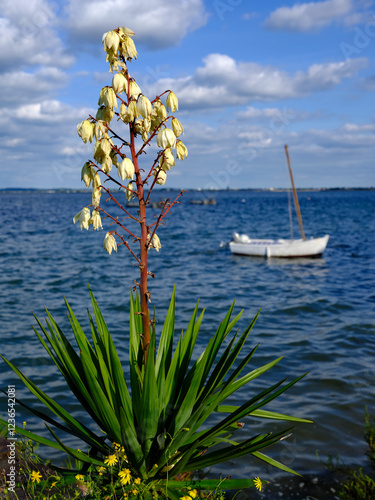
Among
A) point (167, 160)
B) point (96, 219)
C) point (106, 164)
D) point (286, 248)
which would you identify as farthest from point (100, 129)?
point (286, 248)

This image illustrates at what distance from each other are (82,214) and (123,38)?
1.08 metres

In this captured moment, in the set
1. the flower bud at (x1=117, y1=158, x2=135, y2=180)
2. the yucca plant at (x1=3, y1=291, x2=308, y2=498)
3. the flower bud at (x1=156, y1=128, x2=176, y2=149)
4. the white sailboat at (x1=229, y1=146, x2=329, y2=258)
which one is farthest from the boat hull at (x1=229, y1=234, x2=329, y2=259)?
the flower bud at (x1=117, y1=158, x2=135, y2=180)

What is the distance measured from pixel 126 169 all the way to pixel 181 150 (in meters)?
0.41

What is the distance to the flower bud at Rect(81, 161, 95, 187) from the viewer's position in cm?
275

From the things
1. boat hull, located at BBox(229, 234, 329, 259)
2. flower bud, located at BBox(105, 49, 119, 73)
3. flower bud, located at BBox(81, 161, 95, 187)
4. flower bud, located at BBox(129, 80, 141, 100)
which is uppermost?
→ flower bud, located at BBox(105, 49, 119, 73)

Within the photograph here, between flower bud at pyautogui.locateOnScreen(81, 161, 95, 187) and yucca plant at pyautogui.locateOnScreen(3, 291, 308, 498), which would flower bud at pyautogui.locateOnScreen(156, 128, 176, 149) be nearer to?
flower bud at pyautogui.locateOnScreen(81, 161, 95, 187)

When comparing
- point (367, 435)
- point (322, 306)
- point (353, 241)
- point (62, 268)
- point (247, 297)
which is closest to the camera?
point (367, 435)

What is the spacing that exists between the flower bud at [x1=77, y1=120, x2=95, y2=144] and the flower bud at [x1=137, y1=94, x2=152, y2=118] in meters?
0.30

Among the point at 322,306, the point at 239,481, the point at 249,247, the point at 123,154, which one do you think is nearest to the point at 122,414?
the point at 239,481

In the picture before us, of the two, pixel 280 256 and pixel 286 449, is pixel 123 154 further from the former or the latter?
pixel 280 256

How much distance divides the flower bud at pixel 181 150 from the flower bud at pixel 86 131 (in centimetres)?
53

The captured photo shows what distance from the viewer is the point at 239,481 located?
2.78 metres

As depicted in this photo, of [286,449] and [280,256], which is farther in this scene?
[280,256]

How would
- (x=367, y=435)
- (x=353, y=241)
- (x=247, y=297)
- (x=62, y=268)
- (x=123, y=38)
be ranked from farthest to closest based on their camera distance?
(x=353, y=241), (x=62, y=268), (x=247, y=297), (x=367, y=435), (x=123, y=38)
